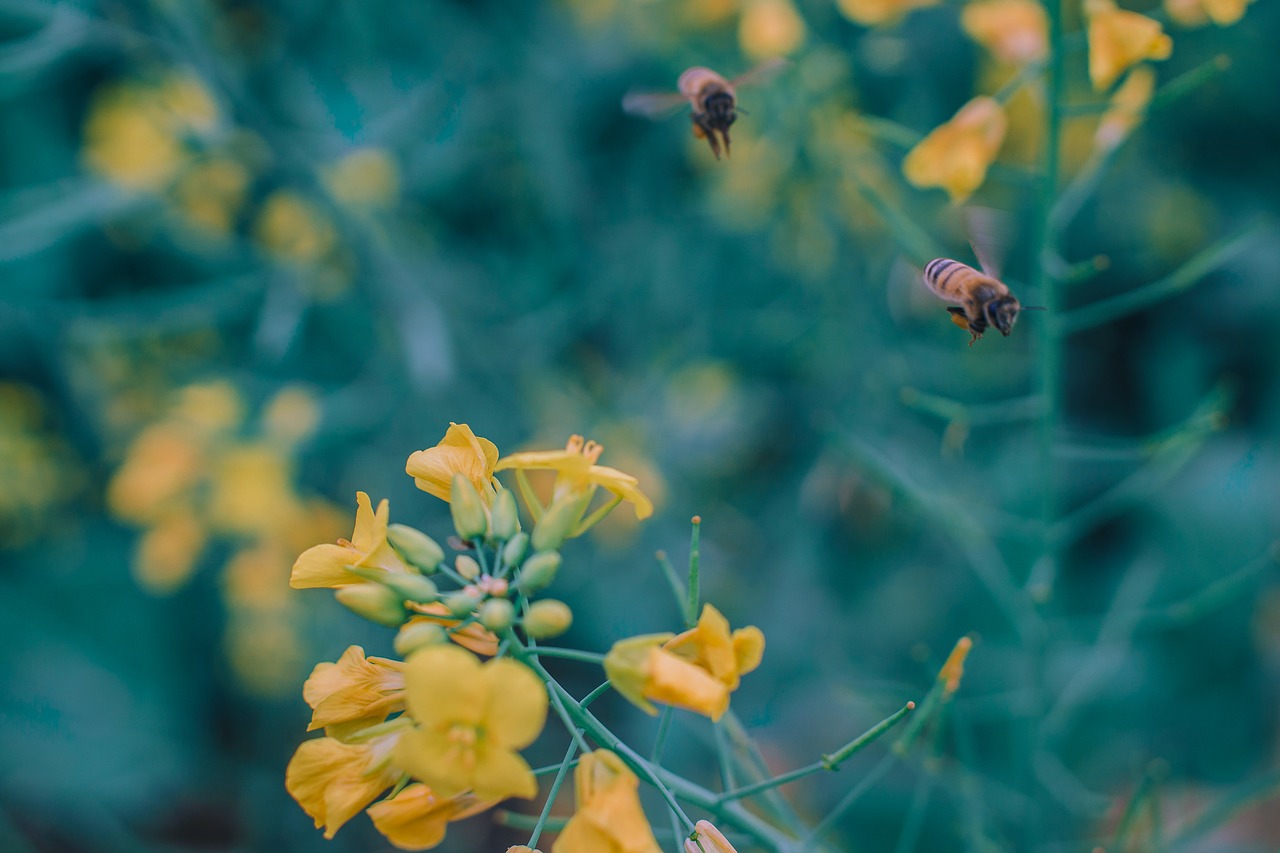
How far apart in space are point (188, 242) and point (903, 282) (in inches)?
80.7

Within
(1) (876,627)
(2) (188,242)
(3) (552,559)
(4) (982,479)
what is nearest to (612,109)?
(2) (188,242)

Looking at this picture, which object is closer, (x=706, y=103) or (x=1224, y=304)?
(x=706, y=103)

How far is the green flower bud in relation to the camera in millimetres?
715

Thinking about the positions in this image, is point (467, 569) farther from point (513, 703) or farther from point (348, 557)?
point (513, 703)

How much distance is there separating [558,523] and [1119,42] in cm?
96

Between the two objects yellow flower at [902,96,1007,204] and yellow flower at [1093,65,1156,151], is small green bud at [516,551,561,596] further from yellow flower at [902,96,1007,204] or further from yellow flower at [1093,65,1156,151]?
yellow flower at [1093,65,1156,151]

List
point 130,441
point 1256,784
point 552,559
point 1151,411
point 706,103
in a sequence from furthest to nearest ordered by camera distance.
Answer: point 130,441
point 1151,411
point 706,103
point 1256,784
point 552,559

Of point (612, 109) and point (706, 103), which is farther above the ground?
point (612, 109)

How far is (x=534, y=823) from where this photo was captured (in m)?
0.83

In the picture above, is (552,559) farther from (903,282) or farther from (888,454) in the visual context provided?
(903,282)

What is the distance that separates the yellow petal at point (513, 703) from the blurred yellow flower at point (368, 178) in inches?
78.0

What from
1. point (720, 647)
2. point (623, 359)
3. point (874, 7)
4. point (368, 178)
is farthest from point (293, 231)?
point (720, 647)

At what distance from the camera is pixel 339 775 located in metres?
0.79

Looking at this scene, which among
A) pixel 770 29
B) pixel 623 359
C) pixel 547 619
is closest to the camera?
pixel 547 619
